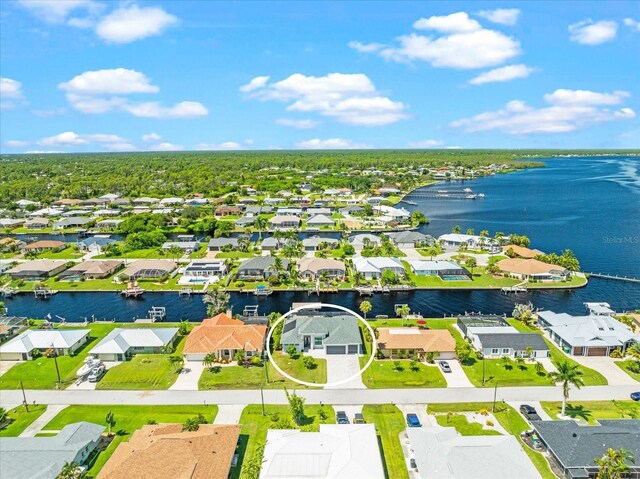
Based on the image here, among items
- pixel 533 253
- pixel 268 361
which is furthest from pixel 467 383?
pixel 533 253

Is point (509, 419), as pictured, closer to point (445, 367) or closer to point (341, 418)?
point (445, 367)

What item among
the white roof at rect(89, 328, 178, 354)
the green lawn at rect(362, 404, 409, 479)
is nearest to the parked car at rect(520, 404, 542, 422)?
the green lawn at rect(362, 404, 409, 479)

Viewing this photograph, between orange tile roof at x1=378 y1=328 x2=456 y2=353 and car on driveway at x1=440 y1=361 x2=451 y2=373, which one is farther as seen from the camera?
orange tile roof at x1=378 y1=328 x2=456 y2=353

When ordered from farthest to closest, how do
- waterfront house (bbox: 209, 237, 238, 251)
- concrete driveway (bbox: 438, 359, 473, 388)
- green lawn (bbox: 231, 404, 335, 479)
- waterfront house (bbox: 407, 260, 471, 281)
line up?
1. waterfront house (bbox: 209, 237, 238, 251)
2. waterfront house (bbox: 407, 260, 471, 281)
3. concrete driveway (bbox: 438, 359, 473, 388)
4. green lawn (bbox: 231, 404, 335, 479)

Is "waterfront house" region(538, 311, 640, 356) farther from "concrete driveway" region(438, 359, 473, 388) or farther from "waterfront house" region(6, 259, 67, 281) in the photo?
"waterfront house" region(6, 259, 67, 281)

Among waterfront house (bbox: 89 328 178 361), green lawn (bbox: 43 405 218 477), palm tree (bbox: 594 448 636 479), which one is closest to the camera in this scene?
palm tree (bbox: 594 448 636 479)

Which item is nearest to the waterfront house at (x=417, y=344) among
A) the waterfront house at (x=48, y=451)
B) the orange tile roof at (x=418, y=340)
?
the orange tile roof at (x=418, y=340)
